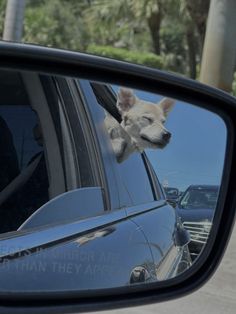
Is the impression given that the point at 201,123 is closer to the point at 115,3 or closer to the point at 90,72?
the point at 90,72

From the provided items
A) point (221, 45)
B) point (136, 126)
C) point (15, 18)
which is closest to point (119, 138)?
point (136, 126)

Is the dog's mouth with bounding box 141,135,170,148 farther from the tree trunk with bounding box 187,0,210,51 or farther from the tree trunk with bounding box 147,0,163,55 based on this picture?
the tree trunk with bounding box 147,0,163,55

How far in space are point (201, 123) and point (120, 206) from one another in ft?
1.28

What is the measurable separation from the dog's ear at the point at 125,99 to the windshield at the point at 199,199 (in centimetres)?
35

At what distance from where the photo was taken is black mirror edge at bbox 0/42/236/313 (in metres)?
1.92

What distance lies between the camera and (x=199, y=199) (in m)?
2.24

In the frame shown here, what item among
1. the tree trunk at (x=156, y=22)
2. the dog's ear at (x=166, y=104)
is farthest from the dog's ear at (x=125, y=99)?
the tree trunk at (x=156, y=22)

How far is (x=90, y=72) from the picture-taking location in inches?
81.4

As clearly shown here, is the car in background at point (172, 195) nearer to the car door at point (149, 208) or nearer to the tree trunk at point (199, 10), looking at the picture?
the car door at point (149, 208)

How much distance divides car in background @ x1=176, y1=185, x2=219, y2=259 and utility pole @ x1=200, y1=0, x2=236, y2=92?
387 inches

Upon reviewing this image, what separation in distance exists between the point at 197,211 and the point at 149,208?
0.53 feet

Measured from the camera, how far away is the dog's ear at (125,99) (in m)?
2.04

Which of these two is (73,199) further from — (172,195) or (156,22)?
(156,22)

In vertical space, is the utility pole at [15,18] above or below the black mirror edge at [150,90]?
above
